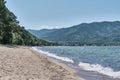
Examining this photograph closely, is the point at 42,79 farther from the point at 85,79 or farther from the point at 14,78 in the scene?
the point at 85,79

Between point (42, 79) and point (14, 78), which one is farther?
point (42, 79)

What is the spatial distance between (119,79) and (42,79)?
752 centimetres

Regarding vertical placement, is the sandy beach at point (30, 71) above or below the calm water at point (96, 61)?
above

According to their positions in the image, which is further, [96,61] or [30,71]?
[96,61]

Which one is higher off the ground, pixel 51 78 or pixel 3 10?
pixel 3 10

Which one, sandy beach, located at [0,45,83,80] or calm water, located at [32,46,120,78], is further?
calm water, located at [32,46,120,78]

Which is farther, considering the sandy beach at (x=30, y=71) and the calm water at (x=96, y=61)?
the calm water at (x=96, y=61)

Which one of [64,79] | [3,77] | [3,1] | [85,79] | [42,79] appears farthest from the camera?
[3,1]

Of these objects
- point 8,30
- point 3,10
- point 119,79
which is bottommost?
point 119,79

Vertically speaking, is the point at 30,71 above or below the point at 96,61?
above

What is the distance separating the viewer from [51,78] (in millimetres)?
19344

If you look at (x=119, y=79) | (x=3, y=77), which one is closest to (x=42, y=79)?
(x=3, y=77)

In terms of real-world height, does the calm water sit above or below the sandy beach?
below

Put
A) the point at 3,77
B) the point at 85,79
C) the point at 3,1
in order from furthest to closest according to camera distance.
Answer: the point at 3,1 < the point at 85,79 < the point at 3,77
